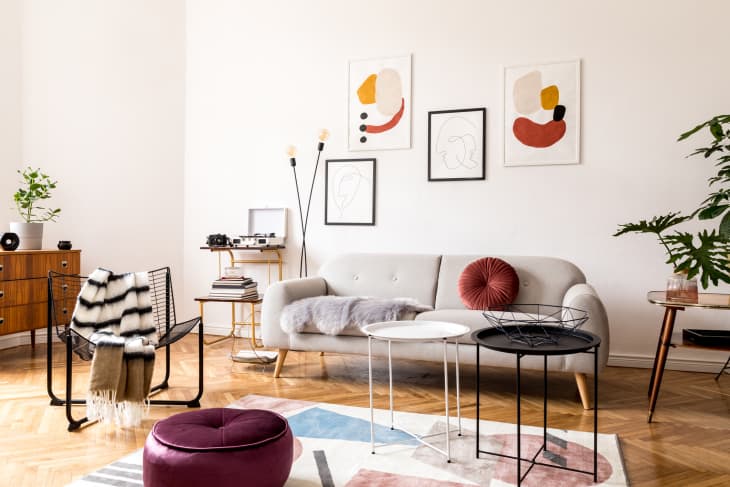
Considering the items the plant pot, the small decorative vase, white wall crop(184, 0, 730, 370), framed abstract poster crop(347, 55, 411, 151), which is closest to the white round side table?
the small decorative vase

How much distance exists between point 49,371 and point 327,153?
2.68m

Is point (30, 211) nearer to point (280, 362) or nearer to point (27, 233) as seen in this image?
point (27, 233)

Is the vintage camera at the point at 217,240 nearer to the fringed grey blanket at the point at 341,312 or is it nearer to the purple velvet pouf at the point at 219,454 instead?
the fringed grey blanket at the point at 341,312

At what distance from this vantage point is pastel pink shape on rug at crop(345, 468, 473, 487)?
2.10 meters

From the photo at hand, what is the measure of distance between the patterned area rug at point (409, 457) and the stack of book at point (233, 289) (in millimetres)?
1606

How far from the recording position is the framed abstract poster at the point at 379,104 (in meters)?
4.57

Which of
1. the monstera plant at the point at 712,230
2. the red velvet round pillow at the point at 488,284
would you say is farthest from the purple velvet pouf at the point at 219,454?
the monstera plant at the point at 712,230

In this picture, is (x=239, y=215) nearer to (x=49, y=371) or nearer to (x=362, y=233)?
(x=362, y=233)

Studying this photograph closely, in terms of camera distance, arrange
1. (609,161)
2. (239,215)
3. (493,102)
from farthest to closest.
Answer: (239,215) < (493,102) < (609,161)

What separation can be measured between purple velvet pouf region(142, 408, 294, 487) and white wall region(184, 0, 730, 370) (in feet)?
9.01

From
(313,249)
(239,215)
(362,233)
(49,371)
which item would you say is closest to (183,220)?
(239,215)

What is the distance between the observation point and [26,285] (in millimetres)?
4219

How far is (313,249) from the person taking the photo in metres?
4.85

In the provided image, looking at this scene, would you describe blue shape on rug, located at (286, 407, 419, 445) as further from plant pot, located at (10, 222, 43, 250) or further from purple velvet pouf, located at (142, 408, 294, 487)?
plant pot, located at (10, 222, 43, 250)
